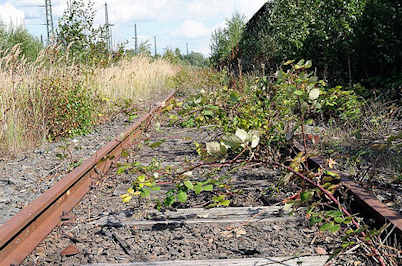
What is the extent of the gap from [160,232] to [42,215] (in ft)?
2.46

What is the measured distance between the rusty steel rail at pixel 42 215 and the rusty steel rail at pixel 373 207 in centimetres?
192

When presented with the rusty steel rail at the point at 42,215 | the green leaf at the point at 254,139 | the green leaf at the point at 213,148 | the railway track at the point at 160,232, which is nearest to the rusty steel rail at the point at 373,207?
the railway track at the point at 160,232

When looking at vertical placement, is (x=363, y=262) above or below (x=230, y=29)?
below

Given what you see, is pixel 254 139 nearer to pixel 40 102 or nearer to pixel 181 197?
pixel 181 197

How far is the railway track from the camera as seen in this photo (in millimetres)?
2215

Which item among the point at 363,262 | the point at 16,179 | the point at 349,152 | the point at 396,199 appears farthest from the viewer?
the point at 349,152

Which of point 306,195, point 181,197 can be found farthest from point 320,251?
point 181,197

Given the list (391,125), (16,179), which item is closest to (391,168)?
(391,125)

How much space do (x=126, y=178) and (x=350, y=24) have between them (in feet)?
21.6

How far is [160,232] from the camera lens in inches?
101

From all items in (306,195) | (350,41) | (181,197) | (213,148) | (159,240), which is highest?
(350,41)

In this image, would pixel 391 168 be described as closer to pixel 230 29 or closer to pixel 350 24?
pixel 350 24

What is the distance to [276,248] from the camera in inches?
90.1

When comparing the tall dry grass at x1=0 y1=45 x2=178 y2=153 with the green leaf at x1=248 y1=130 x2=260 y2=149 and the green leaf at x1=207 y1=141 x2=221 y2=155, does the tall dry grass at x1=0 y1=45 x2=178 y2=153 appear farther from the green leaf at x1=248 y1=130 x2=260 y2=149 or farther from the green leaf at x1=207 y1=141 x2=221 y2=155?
the green leaf at x1=248 y1=130 x2=260 y2=149
